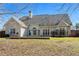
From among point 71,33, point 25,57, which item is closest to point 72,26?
point 71,33

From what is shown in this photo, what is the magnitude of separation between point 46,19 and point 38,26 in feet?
0.67

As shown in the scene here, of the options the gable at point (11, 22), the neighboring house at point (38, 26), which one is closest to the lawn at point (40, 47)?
the neighboring house at point (38, 26)

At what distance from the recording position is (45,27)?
15.1 metres

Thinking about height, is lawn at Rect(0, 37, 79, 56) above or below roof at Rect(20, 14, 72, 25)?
below

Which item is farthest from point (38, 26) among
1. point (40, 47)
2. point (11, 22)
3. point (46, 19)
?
point (11, 22)

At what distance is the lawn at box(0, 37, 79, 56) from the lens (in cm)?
1508

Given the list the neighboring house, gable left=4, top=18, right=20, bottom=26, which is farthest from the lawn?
gable left=4, top=18, right=20, bottom=26

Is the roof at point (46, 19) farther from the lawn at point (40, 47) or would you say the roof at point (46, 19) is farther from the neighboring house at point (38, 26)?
the lawn at point (40, 47)

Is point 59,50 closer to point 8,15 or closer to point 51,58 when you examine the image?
point 51,58

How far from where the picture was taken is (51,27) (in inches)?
595

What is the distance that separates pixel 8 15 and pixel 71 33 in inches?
48.4

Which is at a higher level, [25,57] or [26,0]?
[26,0]

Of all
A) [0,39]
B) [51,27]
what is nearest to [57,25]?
[51,27]

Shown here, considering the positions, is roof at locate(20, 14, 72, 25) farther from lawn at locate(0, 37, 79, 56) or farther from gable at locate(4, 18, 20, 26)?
lawn at locate(0, 37, 79, 56)
